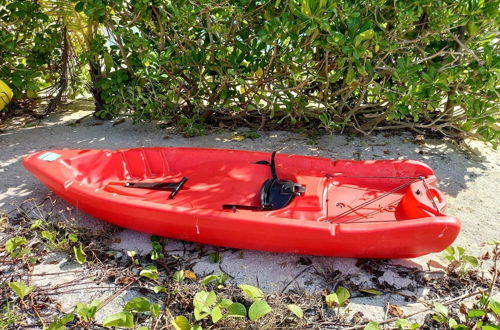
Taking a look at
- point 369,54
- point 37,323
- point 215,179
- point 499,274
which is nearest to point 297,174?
point 215,179

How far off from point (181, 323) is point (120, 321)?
0.29 metres

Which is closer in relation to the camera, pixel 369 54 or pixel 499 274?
pixel 499 274

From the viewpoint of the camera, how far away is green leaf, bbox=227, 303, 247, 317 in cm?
206

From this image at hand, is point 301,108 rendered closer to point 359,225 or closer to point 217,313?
point 359,225

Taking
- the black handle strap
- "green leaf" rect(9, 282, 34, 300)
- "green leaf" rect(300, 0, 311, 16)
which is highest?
"green leaf" rect(300, 0, 311, 16)

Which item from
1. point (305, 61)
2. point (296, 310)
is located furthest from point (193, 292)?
point (305, 61)

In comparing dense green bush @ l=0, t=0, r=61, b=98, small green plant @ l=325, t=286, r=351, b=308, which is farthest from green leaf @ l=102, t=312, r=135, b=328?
dense green bush @ l=0, t=0, r=61, b=98

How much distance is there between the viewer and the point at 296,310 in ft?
6.86

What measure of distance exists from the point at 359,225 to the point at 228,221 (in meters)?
0.73

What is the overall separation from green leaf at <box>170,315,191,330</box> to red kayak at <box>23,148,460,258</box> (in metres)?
0.56

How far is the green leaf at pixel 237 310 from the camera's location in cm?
206

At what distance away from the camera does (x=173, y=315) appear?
2.21m

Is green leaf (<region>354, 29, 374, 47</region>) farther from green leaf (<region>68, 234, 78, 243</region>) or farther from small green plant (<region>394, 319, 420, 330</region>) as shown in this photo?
green leaf (<region>68, 234, 78, 243</region>)

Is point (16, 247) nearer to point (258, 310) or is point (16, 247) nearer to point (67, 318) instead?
point (67, 318)
